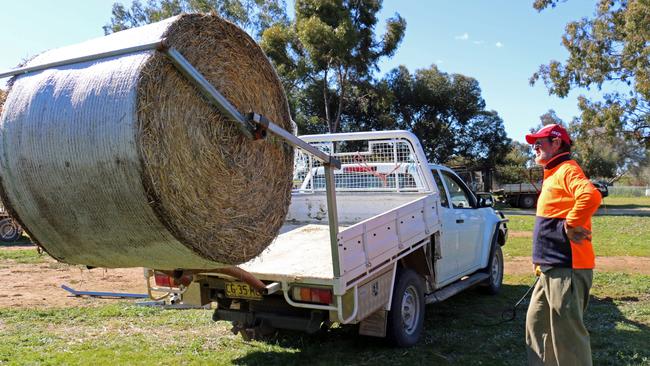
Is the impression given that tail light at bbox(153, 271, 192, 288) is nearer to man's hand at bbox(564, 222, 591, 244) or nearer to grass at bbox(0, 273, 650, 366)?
grass at bbox(0, 273, 650, 366)

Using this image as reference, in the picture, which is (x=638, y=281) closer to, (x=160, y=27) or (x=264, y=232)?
(x=264, y=232)

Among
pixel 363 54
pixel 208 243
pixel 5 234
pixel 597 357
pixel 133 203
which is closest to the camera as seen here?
pixel 133 203

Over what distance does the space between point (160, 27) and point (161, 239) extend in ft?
3.62

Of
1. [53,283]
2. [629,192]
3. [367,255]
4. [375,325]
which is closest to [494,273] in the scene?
[375,325]

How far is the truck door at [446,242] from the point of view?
643 centimetres

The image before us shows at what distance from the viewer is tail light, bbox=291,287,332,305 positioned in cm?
457

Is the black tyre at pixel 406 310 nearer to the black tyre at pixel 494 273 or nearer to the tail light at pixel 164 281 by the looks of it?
the tail light at pixel 164 281

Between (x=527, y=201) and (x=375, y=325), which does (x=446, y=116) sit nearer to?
(x=527, y=201)

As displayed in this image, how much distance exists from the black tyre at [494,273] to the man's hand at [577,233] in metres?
4.08

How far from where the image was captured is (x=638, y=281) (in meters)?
8.63

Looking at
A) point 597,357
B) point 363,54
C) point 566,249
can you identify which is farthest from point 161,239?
point 363,54

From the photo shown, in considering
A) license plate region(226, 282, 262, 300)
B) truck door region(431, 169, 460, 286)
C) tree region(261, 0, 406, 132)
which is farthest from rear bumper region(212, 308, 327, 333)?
tree region(261, 0, 406, 132)

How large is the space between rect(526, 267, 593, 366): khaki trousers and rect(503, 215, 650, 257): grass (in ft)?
27.7

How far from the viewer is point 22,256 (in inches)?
499
